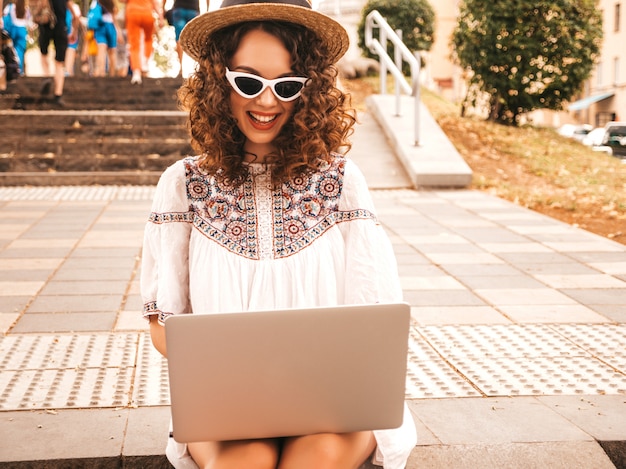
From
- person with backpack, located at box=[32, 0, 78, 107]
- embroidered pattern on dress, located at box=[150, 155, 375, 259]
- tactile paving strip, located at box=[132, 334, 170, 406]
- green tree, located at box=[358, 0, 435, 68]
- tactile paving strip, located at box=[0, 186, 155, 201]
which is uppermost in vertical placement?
green tree, located at box=[358, 0, 435, 68]

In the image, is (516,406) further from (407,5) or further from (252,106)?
(407,5)

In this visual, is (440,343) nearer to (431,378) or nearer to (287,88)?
(431,378)

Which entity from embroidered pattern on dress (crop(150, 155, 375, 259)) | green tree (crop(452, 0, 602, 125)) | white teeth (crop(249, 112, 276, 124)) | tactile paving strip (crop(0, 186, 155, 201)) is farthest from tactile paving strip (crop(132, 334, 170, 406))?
green tree (crop(452, 0, 602, 125))

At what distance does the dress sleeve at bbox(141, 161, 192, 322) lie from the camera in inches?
85.9

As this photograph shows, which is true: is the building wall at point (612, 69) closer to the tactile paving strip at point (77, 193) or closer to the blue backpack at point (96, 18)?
the blue backpack at point (96, 18)

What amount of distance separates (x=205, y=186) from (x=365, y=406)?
75cm

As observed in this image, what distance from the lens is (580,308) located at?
15.1 feet

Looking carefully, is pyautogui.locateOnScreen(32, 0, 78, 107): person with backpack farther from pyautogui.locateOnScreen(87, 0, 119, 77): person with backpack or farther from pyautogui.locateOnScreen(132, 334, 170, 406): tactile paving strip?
pyautogui.locateOnScreen(132, 334, 170, 406): tactile paving strip

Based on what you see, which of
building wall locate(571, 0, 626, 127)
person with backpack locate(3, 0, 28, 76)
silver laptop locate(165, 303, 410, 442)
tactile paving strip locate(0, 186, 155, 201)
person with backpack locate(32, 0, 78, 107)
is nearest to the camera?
silver laptop locate(165, 303, 410, 442)

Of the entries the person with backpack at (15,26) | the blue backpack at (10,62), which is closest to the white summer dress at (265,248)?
the blue backpack at (10,62)

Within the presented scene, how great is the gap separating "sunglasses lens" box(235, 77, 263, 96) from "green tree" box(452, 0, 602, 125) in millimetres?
12133

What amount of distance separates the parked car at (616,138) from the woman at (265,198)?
2022 cm

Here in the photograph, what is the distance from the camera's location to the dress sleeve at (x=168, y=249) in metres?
2.18

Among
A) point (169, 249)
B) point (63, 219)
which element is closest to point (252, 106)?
point (169, 249)
